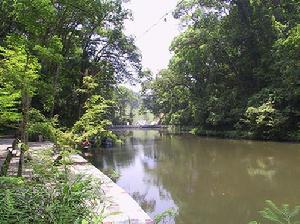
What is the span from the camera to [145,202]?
11820mm

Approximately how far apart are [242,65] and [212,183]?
2787cm

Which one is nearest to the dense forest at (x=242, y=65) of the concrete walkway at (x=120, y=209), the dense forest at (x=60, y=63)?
the dense forest at (x=60, y=63)

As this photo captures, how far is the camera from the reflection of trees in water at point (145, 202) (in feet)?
35.9

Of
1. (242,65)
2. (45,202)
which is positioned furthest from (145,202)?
(242,65)

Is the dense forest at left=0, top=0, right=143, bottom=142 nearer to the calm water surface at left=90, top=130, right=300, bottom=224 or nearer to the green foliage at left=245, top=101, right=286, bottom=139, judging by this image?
the calm water surface at left=90, top=130, right=300, bottom=224

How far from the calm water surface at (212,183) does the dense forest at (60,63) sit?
2830 mm

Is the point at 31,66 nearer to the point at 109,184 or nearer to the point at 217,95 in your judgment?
the point at 109,184

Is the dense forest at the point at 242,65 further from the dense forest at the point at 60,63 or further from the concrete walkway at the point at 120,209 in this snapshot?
the concrete walkway at the point at 120,209

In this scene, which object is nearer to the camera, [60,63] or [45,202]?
[45,202]

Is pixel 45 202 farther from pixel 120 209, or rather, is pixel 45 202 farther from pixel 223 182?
pixel 223 182

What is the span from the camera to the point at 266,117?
31797 millimetres

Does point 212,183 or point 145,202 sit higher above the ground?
point 212,183

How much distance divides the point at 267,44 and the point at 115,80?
14556 millimetres

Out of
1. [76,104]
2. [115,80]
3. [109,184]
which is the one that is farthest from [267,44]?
[109,184]
